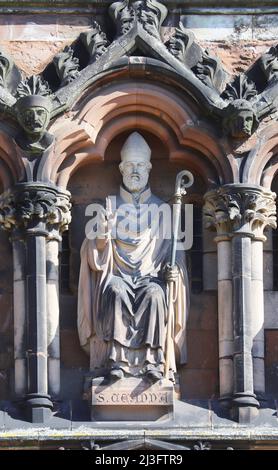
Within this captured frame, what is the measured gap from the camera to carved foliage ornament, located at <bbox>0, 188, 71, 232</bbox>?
150 feet

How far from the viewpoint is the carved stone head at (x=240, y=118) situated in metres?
45.8

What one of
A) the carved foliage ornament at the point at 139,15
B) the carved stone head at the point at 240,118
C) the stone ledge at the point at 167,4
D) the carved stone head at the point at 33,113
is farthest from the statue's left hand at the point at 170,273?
the stone ledge at the point at 167,4

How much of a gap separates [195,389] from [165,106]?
3.34 m

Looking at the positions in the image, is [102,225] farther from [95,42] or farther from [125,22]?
[125,22]

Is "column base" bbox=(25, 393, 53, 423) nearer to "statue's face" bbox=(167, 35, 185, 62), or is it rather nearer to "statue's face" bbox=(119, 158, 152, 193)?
"statue's face" bbox=(119, 158, 152, 193)

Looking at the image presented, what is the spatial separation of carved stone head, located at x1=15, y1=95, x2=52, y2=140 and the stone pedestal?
3.00 meters

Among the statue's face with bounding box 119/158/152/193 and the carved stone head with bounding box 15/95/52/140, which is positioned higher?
the carved stone head with bounding box 15/95/52/140

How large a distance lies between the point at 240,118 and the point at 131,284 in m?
2.31

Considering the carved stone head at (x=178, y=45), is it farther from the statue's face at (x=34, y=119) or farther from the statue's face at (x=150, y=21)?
the statue's face at (x=34, y=119)

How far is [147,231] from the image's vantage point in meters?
45.9

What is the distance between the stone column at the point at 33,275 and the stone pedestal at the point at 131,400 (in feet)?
1.87

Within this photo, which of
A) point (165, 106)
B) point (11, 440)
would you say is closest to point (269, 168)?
point (165, 106)

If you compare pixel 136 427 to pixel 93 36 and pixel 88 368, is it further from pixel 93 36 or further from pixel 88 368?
pixel 93 36

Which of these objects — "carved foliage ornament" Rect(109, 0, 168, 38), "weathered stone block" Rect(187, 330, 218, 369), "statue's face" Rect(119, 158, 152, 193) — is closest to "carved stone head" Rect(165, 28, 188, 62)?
"carved foliage ornament" Rect(109, 0, 168, 38)
